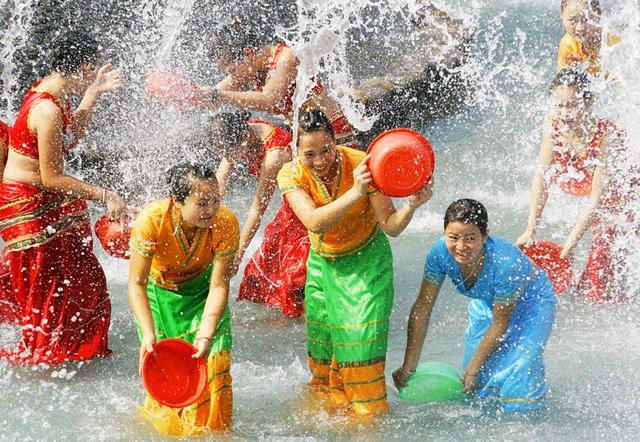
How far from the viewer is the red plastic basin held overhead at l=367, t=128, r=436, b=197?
362 centimetres

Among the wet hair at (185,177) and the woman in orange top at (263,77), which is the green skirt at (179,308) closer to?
the wet hair at (185,177)

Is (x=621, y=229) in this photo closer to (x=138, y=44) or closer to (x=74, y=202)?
(x=74, y=202)

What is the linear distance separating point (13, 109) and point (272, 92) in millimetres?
4847

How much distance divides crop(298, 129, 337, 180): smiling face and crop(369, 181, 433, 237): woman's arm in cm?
25

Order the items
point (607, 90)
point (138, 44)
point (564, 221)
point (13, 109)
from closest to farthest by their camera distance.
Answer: point (607, 90) < point (564, 221) < point (13, 109) < point (138, 44)

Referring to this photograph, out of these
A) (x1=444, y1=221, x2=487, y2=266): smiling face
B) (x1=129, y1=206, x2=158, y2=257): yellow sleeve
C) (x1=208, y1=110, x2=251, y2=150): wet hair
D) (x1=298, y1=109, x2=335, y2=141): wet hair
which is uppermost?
(x1=208, y1=110, x2=251, y2=150): wet hair

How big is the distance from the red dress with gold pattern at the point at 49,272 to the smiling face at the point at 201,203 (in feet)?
4.13

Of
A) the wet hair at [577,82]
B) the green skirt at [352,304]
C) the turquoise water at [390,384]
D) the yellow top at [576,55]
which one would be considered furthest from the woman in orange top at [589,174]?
the green skirt at [352,304]

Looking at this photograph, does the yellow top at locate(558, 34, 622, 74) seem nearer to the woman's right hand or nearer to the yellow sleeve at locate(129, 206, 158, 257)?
the woman's right hand

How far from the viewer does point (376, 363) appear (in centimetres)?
407

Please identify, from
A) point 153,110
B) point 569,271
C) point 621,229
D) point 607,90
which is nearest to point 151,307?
point 569,271

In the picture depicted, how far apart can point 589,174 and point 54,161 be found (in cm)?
307

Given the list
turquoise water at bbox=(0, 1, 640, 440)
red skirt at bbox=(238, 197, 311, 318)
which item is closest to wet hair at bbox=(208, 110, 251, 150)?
red skirt at bbox=(238, 197, 311, 318)

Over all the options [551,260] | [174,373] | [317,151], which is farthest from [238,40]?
[174,373]
